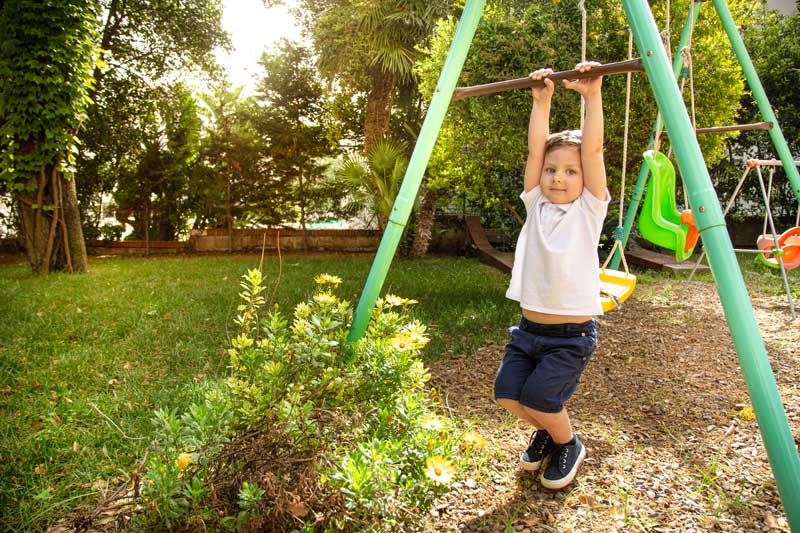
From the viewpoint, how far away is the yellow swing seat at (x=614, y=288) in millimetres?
2598

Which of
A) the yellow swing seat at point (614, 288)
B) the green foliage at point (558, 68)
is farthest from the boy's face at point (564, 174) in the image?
the green foliage at point (558, 68)

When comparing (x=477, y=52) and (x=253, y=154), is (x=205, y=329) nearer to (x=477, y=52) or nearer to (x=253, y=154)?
(x=477, y=52)

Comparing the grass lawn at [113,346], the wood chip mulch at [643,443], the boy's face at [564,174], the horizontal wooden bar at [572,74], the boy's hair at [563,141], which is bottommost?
the wood chip mulch at [643,443]

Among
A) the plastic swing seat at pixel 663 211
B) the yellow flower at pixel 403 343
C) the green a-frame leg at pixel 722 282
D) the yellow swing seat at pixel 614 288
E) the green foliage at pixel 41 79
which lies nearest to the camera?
the green a-frame leg at pixel 722 282

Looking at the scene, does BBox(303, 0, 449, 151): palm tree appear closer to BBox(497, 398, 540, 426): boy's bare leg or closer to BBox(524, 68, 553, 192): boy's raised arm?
BBox(524, 68, 553, 192): boy's raised arm

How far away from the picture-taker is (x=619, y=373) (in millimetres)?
3312

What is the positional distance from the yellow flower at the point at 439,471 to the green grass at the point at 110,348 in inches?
44.8

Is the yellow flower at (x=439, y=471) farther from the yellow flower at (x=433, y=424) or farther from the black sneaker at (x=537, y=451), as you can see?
the black sneaker at (x=537, y=451)

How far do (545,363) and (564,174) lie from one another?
0.77 meters

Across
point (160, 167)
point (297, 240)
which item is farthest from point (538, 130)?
point (160, 167)

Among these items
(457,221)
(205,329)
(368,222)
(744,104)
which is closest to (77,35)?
(205,329)

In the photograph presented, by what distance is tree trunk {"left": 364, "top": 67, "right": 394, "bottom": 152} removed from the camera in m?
10.3

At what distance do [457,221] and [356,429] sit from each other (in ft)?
32.7

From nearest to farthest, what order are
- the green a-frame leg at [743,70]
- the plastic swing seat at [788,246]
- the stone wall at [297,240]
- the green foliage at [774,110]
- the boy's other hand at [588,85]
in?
the boy's other hand at [588,85] → the green a-frame leg at [743,70] → the plastic swing seat at [788,246] → the green foliage at [774,110] → the stone wall at [297,240]
